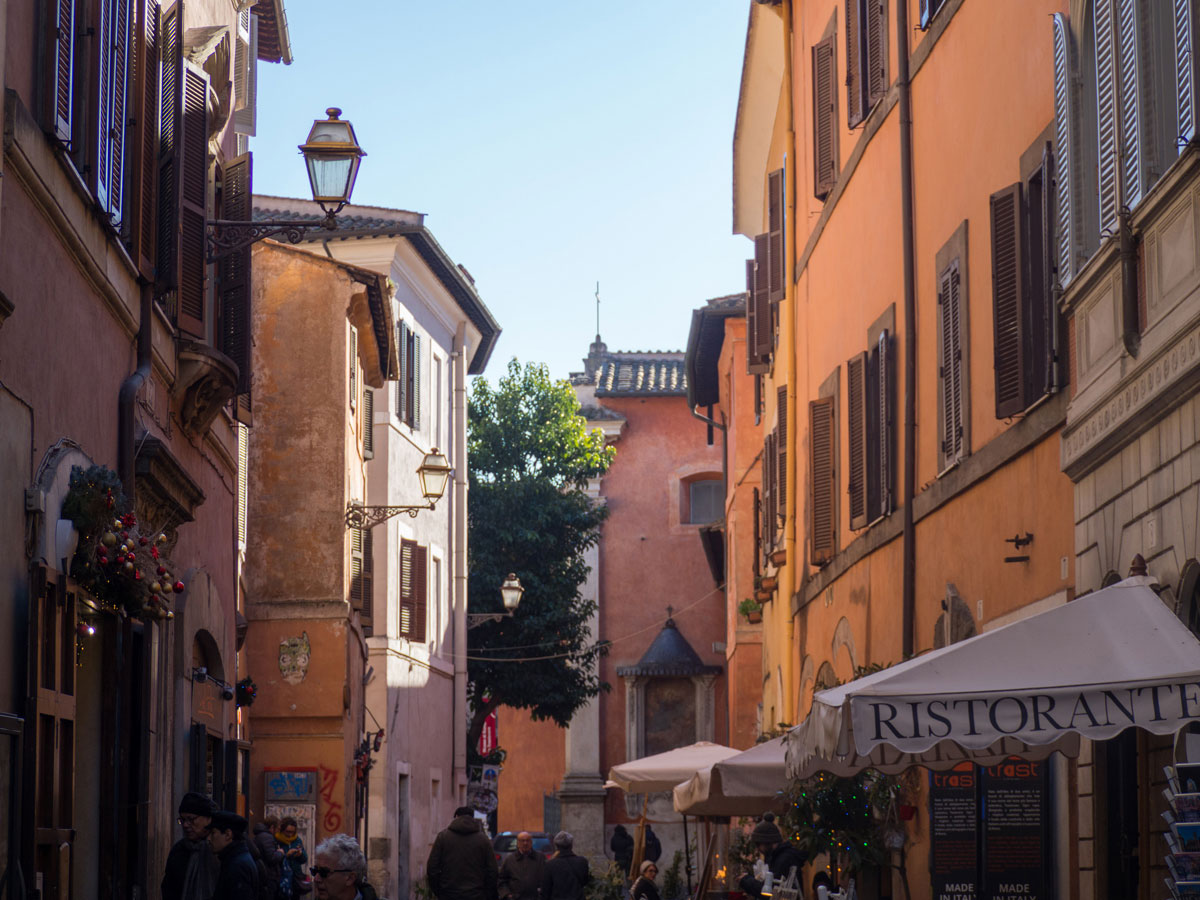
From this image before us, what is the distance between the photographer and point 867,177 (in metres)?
14.5

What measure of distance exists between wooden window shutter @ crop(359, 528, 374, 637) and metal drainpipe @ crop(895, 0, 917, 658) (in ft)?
40.2

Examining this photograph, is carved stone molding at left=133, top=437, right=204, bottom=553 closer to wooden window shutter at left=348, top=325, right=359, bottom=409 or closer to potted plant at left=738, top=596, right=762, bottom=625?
wooden window shutter at left=348, top=325, right=359, bottom=409

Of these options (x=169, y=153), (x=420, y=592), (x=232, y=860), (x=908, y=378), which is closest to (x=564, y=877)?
(x=908, y=378)

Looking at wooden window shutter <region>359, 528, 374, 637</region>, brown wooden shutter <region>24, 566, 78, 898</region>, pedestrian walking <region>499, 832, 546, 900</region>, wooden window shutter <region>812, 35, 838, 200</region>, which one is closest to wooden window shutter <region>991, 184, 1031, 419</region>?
brown wooden shutter <region>24, 566, 78, 898</region>

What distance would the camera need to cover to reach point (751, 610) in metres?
26.6

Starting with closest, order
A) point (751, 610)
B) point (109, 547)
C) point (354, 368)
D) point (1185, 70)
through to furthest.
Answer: point (1185, 70) → point (109, 547) → point (354, 368) → point (751, 610)

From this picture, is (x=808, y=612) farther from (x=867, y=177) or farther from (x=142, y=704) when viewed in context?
(x=142, y=704)

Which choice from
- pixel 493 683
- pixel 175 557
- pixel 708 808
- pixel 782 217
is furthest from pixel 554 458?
pixel 175 557

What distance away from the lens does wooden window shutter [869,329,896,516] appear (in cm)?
1320

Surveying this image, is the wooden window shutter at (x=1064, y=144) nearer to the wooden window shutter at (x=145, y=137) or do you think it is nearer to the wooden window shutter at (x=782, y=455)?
the wooden window shutter at (x=145, y=137)

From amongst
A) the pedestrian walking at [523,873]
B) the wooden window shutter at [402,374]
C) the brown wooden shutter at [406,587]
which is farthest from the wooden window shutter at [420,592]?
the pedestrian walking at [523,873]

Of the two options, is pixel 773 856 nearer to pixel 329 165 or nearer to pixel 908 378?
pixel 908 378

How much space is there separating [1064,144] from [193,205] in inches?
218

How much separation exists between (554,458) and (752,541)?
10.9m
